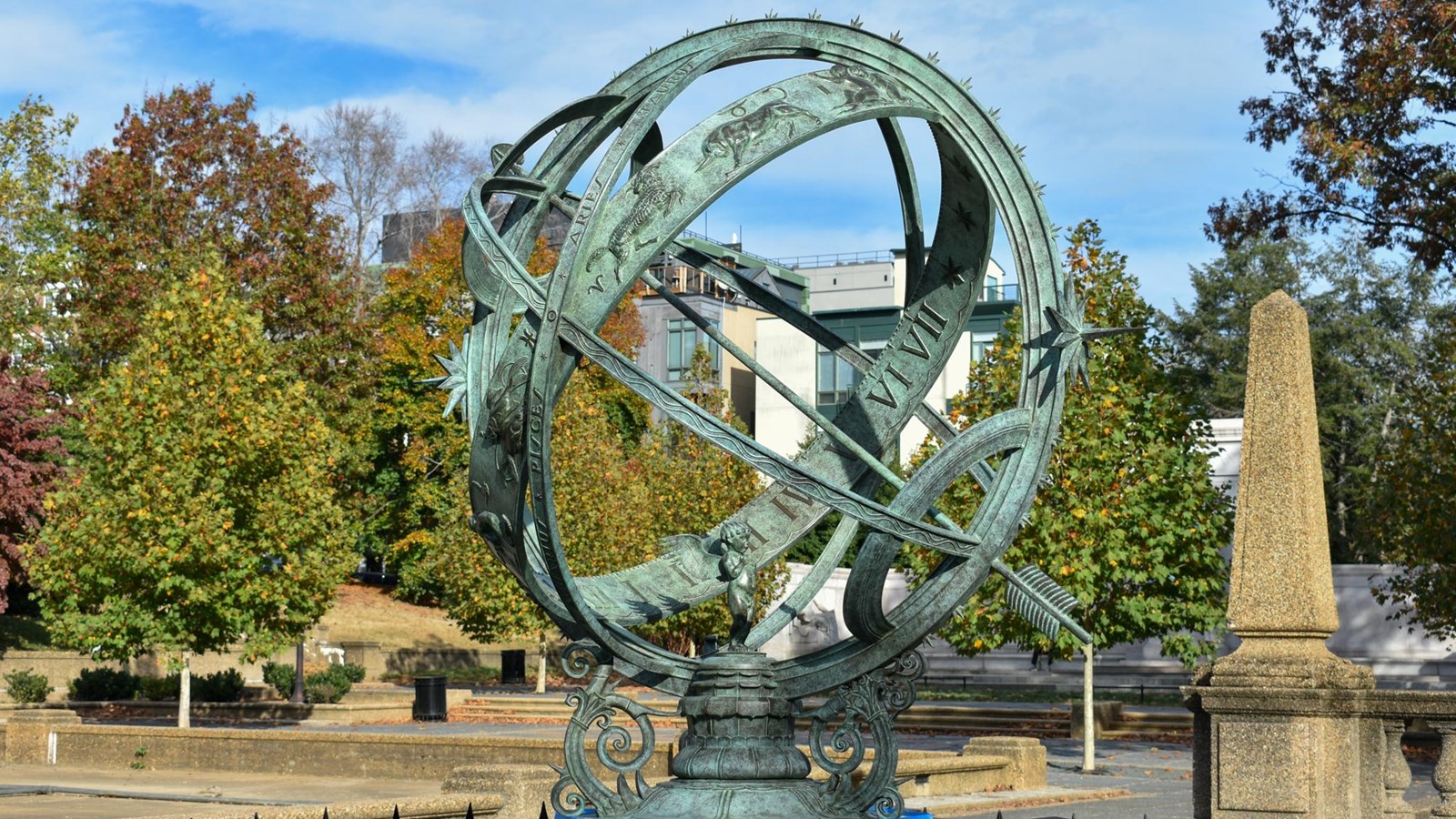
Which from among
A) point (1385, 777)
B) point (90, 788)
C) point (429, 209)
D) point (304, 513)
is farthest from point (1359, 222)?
point (429, 209)

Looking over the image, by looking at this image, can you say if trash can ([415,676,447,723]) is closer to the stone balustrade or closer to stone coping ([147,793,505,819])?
stone coping ([147,793,505,819])

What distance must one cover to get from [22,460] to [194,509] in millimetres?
13656

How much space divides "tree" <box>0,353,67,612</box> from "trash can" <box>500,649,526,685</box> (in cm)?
1270

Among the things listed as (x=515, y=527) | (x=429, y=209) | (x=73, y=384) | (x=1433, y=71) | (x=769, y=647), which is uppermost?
(x=429, y=209)

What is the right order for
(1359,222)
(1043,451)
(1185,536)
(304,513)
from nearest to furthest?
(1043,451), (1185,536), (1359,222), (304,513)

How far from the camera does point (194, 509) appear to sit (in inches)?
1174

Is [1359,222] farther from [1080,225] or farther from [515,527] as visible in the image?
[515,527]

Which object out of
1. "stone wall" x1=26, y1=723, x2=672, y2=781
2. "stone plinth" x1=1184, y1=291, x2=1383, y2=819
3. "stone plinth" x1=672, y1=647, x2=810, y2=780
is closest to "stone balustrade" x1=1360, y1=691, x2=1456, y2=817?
"stone plinth" x1=1184, y1=291, x2=1383, y2=819

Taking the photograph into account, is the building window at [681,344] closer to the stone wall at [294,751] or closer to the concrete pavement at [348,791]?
the concrete pavement at [348,791]

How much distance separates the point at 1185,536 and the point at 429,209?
47.1 m

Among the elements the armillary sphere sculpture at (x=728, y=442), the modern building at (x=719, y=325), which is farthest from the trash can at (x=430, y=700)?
the modern building at (x=719, y=325)

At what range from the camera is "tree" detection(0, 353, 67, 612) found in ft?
128

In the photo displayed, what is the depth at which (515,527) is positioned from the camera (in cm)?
1008

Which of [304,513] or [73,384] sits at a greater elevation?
[73,384]
